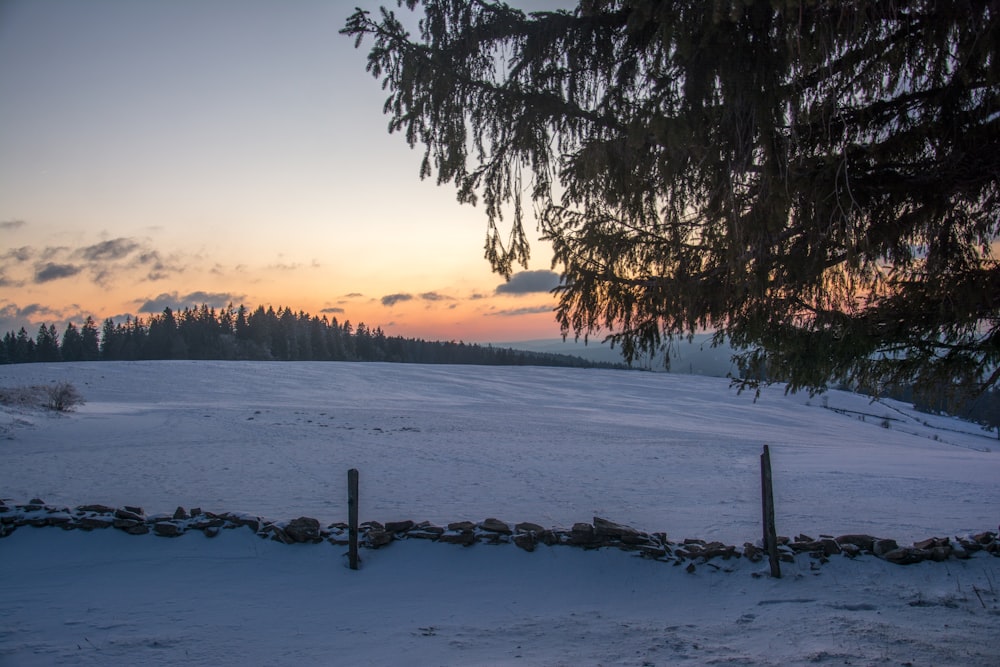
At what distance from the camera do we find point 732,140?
141 inches

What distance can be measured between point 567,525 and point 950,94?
934 cm

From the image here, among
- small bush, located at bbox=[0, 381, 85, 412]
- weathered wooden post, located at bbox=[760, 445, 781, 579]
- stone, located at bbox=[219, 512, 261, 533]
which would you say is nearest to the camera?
weathered wooden post, located at bbox=[760, 445, 781, 579]

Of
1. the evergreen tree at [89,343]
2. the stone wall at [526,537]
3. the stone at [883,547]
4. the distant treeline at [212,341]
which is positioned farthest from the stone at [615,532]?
the evergreen tree at [89,343]

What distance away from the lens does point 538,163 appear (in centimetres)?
429

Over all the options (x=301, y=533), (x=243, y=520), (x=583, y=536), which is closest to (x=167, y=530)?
(x=243, y=520)

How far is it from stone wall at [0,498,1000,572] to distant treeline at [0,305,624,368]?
169 feet

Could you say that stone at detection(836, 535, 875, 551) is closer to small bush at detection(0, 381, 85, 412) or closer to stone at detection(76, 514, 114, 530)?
stone at detection(76, 514, 114, 530)

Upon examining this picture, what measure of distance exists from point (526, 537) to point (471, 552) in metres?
0.85

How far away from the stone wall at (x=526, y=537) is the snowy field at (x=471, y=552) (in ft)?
0.67

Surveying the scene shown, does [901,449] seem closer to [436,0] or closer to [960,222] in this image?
[960,222]

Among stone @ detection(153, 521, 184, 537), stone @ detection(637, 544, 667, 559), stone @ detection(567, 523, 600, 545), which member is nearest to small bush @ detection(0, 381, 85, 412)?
stone @ detection(153, 521, 184, 537)

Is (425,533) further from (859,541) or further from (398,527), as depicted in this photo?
(859,541)

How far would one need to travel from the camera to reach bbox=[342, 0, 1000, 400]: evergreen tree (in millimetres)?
3260

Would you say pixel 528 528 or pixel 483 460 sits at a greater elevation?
pixel 528 528
